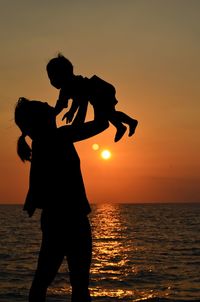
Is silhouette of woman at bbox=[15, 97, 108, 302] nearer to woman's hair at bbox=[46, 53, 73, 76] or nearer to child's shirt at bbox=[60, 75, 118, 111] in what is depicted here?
child's shirt at bbox=[60, 75, 118, 111]

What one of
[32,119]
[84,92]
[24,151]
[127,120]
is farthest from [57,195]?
[127,120]

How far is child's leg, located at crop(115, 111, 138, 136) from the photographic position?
13.1 ft

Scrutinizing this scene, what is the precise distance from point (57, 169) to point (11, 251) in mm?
33545

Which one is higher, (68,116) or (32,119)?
(68,116)

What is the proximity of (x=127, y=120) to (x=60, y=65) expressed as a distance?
72 cm

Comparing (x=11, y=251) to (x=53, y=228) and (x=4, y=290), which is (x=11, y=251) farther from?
(x=53, y=228)

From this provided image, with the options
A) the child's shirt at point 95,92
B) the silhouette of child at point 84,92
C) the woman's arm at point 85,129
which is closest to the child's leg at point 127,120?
the silhouette of child at point 84,92

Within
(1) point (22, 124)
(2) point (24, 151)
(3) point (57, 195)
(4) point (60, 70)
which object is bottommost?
(3) point (57, 195)

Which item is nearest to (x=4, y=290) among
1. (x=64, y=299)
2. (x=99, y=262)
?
(x=64, y=299)

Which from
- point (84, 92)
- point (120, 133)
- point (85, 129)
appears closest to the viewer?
point (85, 129)

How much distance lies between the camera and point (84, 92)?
3758 mm

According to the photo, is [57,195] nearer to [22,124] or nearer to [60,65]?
[22,124]

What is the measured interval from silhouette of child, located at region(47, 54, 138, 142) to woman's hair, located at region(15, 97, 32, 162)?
12.1 inches

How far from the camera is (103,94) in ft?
12.1
